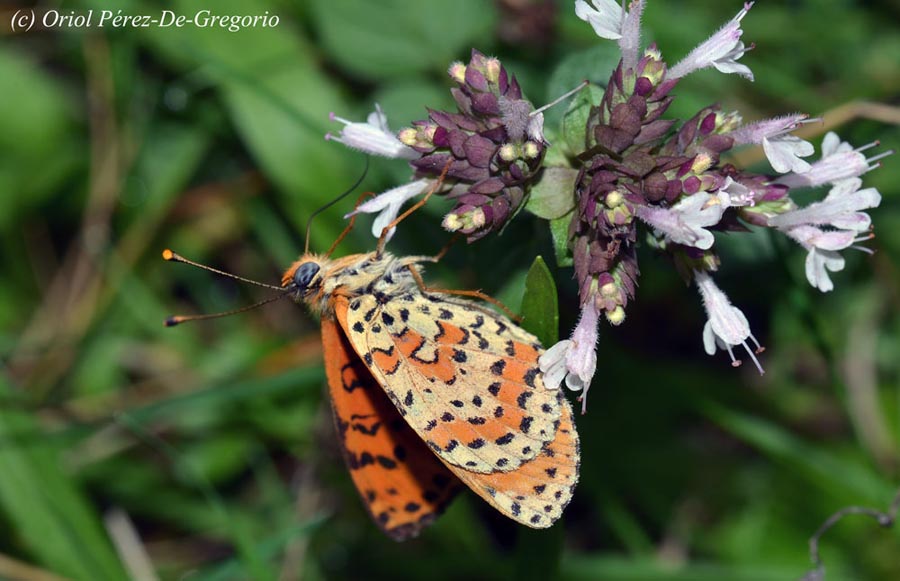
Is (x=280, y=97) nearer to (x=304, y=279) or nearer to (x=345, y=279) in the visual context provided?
(x=304, y=279)

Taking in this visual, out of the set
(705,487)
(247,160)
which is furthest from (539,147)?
(247,160)

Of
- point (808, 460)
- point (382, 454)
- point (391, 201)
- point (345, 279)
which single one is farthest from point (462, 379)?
point (808, 460)

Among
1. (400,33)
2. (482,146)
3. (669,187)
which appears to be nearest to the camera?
(669,187)

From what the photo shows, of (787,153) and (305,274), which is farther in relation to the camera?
(305,274)

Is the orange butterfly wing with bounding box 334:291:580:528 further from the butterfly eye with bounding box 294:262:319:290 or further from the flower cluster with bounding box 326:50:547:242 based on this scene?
the flower cluster with bounding box 326:50:547:242

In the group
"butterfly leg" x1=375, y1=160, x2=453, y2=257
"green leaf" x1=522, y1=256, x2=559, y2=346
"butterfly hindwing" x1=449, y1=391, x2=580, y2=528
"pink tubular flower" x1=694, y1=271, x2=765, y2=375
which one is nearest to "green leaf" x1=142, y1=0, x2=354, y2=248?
"butterfly leg" x1=375, y1=160, x2=453, y2=257

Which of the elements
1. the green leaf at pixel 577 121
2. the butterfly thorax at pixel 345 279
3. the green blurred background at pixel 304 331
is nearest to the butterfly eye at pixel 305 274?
the butterfly thorax at pixel 345 279

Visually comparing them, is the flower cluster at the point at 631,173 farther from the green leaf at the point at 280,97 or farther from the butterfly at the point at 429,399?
the green leaf at the point at 280,97
